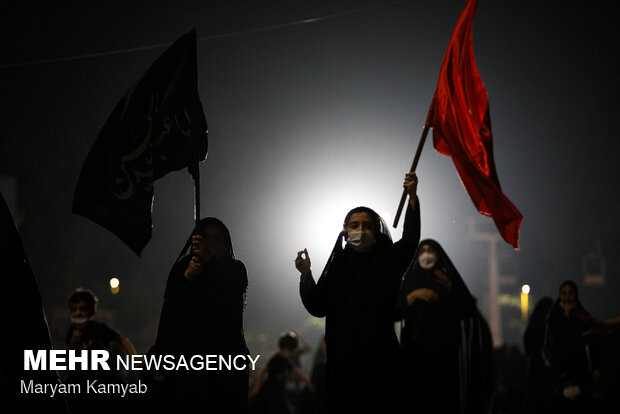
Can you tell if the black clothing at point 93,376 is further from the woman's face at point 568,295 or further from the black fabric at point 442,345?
the woman's face at point 568,295

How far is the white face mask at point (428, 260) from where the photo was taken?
6.27 m

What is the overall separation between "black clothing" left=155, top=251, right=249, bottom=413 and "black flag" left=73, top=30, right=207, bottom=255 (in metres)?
0.46

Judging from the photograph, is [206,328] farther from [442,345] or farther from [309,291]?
[442,345]

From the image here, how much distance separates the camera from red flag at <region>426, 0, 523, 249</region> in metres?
5.00

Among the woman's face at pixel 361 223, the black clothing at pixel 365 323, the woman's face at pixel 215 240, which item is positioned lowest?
the black clothing at pixel 365 323

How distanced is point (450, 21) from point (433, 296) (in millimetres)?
5383

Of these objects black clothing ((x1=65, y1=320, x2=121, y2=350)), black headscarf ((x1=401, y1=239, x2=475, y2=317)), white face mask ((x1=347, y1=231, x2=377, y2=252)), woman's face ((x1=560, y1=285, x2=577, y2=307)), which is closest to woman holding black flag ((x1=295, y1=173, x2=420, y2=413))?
white face mask ((x1=347, y1=231, x2=377, y2=252))

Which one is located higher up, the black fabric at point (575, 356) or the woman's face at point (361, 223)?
the woman's face at point (361, 223)

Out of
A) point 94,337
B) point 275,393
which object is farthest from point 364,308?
point 275,393

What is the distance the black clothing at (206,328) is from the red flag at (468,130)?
165 cm

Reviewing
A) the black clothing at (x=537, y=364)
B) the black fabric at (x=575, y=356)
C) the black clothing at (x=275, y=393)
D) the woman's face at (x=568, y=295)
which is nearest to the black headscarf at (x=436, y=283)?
the woman's face at (x=568, y=295)

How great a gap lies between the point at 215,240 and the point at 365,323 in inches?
51.3

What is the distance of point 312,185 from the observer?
34.2ft

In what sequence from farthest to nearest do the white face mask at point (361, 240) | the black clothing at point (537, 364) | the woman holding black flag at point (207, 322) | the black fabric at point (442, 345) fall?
1. the black clothing at point (537, 364)
2. the black fabric at point (442, 345)
3. the woman holding black flag at point (207, 322)
4. the white face mask at point (361, 240)
